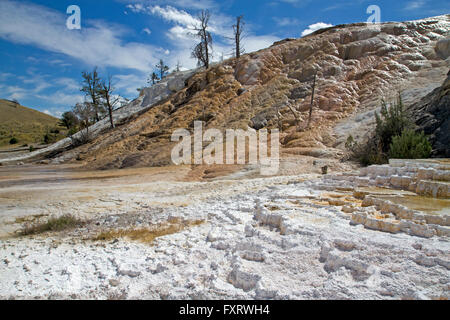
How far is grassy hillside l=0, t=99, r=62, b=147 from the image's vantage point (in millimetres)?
39362

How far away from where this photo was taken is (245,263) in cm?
297

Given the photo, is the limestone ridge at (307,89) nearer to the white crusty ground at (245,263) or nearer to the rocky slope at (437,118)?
the rocky slope at (437,118)

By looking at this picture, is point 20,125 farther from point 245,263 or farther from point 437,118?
point 245,263

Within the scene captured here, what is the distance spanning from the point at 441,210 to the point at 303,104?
15.2 m

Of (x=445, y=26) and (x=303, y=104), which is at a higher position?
(x=445, y=26)

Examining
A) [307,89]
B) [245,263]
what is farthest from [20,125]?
[245,263]

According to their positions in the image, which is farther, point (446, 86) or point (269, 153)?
point (269, 153)

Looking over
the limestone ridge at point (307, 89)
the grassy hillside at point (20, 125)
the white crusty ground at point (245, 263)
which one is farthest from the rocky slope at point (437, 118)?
the grassy hillside at point (20, 125)

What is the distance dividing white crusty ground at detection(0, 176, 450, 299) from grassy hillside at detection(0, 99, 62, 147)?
A: 3842cm

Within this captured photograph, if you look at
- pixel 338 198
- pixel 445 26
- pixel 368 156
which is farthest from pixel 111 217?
pixel 445 26

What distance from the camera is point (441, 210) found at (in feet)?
12.5

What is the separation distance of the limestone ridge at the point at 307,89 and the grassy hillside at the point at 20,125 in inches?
784

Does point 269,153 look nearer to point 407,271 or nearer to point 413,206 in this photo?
point 413,206

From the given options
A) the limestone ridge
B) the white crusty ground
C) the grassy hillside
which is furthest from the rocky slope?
the grassy hillside
